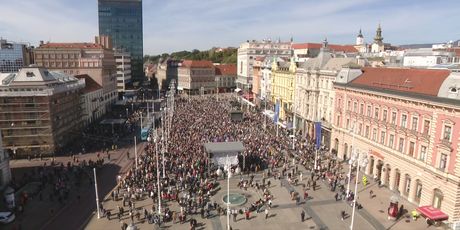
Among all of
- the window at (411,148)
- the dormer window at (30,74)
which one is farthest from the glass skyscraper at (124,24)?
the window at (411,148)

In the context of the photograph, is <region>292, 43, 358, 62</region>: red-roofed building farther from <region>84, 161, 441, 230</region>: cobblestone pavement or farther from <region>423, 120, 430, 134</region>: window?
<region>84, 161, 441, 230</region>: cobblestone pavement

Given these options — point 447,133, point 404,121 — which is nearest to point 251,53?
point 404,121

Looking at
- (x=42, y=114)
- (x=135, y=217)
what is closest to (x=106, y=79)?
(x=42, y=114)

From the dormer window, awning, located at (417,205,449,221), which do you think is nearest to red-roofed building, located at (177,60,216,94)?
the dormer window

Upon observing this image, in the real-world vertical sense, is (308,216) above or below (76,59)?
below

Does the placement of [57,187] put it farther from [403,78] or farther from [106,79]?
[106,79]

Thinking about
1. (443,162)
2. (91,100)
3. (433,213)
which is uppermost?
(91,100)

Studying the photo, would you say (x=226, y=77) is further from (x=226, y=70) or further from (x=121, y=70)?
(x=121, y=70)
